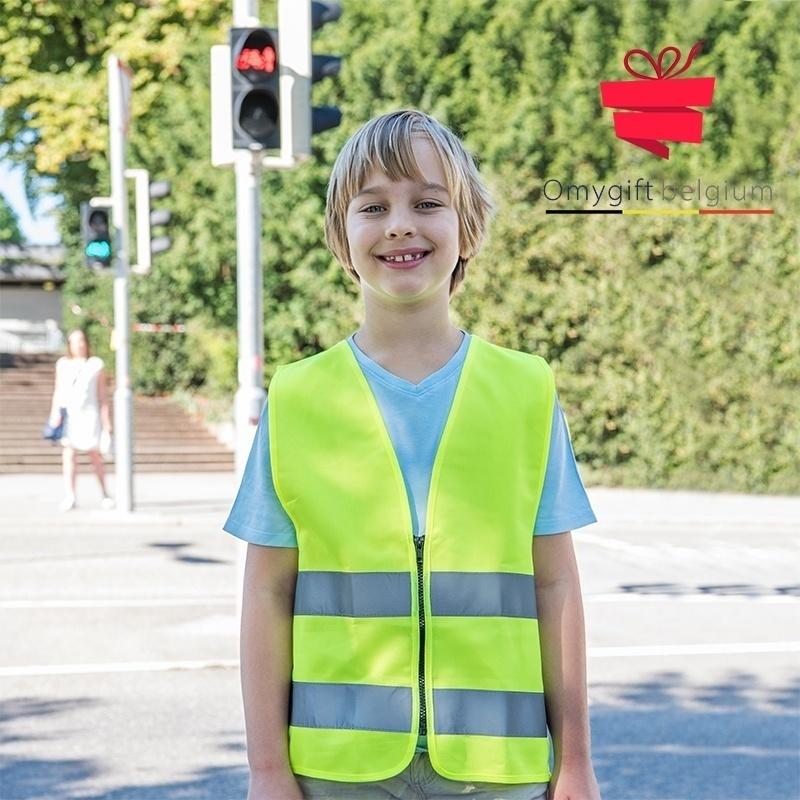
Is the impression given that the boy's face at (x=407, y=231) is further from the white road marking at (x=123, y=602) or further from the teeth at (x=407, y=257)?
the white road marking at (x=123, y=602)

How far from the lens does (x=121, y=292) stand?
13.7 m

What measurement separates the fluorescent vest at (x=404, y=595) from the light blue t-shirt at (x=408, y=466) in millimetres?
20

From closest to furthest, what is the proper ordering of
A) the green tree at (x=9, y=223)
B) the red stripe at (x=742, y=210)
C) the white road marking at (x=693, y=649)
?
the white road marking at (x=693, y=649)
the red stripe at (x=742, y=210)
the green tree at (x=9, y=223)

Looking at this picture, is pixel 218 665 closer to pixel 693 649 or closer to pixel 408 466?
pixel 693 649

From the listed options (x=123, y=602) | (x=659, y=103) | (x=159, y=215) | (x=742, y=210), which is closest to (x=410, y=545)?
(x=123, y=602)

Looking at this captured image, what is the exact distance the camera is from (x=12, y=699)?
20.2 feet

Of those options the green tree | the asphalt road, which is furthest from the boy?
the green tree

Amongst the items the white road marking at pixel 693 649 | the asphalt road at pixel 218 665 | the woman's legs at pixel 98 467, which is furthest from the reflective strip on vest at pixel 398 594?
the woman's legs at pixel 98 467

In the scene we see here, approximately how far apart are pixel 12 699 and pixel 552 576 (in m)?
4.74

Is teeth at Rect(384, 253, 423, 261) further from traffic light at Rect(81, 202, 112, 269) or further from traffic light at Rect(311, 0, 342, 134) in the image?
traffic light at Rect(81, 202, 112, 269)

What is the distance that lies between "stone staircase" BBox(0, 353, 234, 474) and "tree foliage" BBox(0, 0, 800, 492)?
55.5 inches

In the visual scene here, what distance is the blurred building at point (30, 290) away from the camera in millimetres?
50347

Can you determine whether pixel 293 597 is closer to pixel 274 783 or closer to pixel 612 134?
pixel 274 783

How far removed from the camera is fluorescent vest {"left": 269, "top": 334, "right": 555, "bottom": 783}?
73.9 inches
